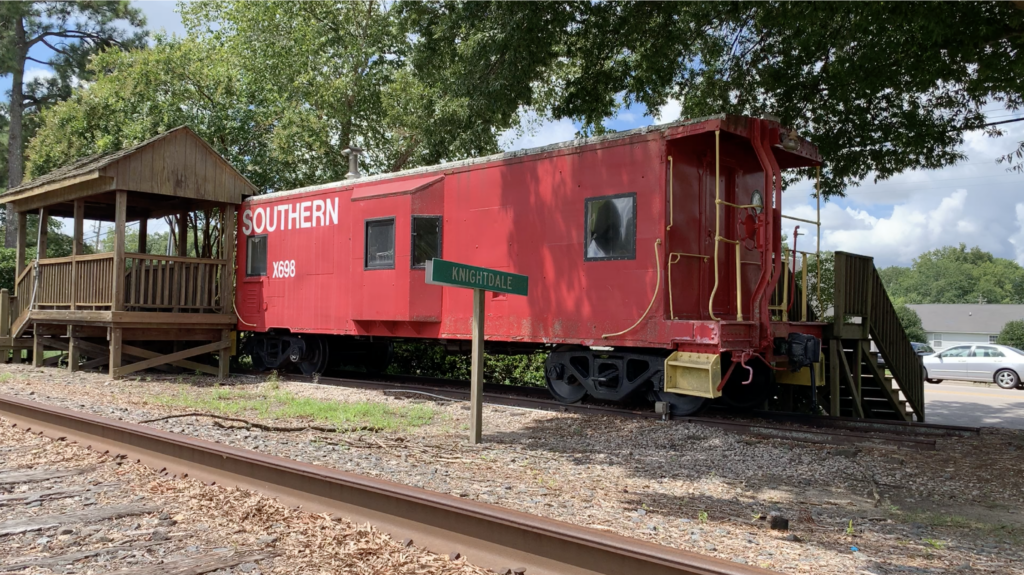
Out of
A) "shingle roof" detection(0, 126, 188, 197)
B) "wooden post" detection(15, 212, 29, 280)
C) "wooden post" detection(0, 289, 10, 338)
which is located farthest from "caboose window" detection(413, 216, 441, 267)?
"wooden post" detection(0, 289, 10, 338)

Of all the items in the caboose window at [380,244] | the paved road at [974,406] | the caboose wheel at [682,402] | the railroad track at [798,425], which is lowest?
the paved road at [974,406]

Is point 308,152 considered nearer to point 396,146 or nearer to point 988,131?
point 396,146

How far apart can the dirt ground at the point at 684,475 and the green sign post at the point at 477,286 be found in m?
0.30

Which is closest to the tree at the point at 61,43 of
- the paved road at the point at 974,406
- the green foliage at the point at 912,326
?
the paved road at the point at 974,406

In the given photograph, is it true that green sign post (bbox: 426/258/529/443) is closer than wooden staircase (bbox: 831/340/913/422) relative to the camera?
Yes

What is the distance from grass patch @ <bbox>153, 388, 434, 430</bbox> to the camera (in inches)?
302

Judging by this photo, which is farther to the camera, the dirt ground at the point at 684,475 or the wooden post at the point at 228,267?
the wooden post at the point at 228,267

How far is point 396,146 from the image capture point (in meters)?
21.2

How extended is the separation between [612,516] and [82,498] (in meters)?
3.29

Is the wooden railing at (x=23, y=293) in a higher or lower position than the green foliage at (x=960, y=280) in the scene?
lower

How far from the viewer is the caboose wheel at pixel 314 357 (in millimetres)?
12773

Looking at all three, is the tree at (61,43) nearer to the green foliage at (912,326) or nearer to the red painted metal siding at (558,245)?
the red painted metal siding at (558,245)

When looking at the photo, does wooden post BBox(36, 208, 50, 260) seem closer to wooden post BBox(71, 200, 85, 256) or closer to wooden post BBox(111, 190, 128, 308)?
wooden post BBox(71, 200, 85, 256)

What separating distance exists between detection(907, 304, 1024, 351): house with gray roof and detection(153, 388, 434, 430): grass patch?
55401mm
